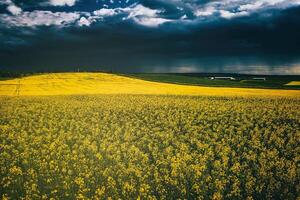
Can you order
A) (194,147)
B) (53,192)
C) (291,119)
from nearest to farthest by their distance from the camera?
(53,192) → (194,147) → (291,119)

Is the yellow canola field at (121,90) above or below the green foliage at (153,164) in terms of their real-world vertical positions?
above

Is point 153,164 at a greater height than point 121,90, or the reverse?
point 121,90

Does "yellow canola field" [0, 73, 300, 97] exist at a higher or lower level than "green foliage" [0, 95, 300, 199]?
higher

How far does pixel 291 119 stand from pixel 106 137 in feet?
51.7

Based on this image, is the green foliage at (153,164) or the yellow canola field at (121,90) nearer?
the green foliage at (153,164)

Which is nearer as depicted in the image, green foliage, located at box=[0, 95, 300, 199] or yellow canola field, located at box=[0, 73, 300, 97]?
green foliage, located at box=[0, 95, 300, 199]

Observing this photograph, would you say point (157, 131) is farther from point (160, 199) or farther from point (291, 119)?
point (291, 119)

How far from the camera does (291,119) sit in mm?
26109

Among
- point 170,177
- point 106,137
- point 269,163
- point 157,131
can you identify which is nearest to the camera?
point 170,177

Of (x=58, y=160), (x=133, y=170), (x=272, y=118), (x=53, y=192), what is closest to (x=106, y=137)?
(x=58, y=160)

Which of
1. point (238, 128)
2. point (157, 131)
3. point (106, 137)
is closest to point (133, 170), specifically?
point (106, 137)

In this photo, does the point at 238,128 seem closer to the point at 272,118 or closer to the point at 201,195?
the point at 272,118

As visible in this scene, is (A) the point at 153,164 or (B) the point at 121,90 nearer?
(A) the point at 153,164

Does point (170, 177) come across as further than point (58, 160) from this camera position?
No
